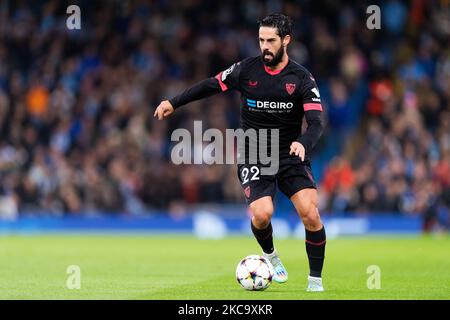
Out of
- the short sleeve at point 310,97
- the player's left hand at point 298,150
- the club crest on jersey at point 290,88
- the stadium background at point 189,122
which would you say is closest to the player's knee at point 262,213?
the player's left hand at point 298,150

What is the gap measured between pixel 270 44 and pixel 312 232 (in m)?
1.96

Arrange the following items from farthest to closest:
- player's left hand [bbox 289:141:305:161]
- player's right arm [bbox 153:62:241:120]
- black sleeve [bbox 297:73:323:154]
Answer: player's right arm [bbox 153:62:241:120] < black sleeve [bbox 297:73:323:154] < player's left hand [bbox 289:141:305:161]

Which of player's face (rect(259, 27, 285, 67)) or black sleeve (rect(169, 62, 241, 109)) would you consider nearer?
player's face (rect(259, 27, 285, 67))

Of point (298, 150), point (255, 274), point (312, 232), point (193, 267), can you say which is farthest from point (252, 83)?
point (193, 267)

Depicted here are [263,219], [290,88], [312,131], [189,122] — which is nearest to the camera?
[312,131]

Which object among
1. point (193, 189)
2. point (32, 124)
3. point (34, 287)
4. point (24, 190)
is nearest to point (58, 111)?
point (32, 124)

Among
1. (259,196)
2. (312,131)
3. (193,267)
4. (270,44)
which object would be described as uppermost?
(270,44)

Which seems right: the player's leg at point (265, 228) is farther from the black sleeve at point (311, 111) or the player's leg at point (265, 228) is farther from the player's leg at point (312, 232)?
the black sleeve at point (311, 111)

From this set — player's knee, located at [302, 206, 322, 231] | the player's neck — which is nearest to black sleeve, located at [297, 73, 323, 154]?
the player's neck

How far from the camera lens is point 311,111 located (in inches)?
412

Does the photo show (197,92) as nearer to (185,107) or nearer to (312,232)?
(312,232)

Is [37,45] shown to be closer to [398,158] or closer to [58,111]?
[58,111]

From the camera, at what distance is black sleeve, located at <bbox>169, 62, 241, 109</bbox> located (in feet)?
35.7

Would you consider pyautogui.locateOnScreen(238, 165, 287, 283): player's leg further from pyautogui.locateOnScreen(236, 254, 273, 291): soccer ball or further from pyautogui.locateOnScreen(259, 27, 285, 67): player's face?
pyautogui.locateOnScreen(259, 27, 285, 67): player's face
